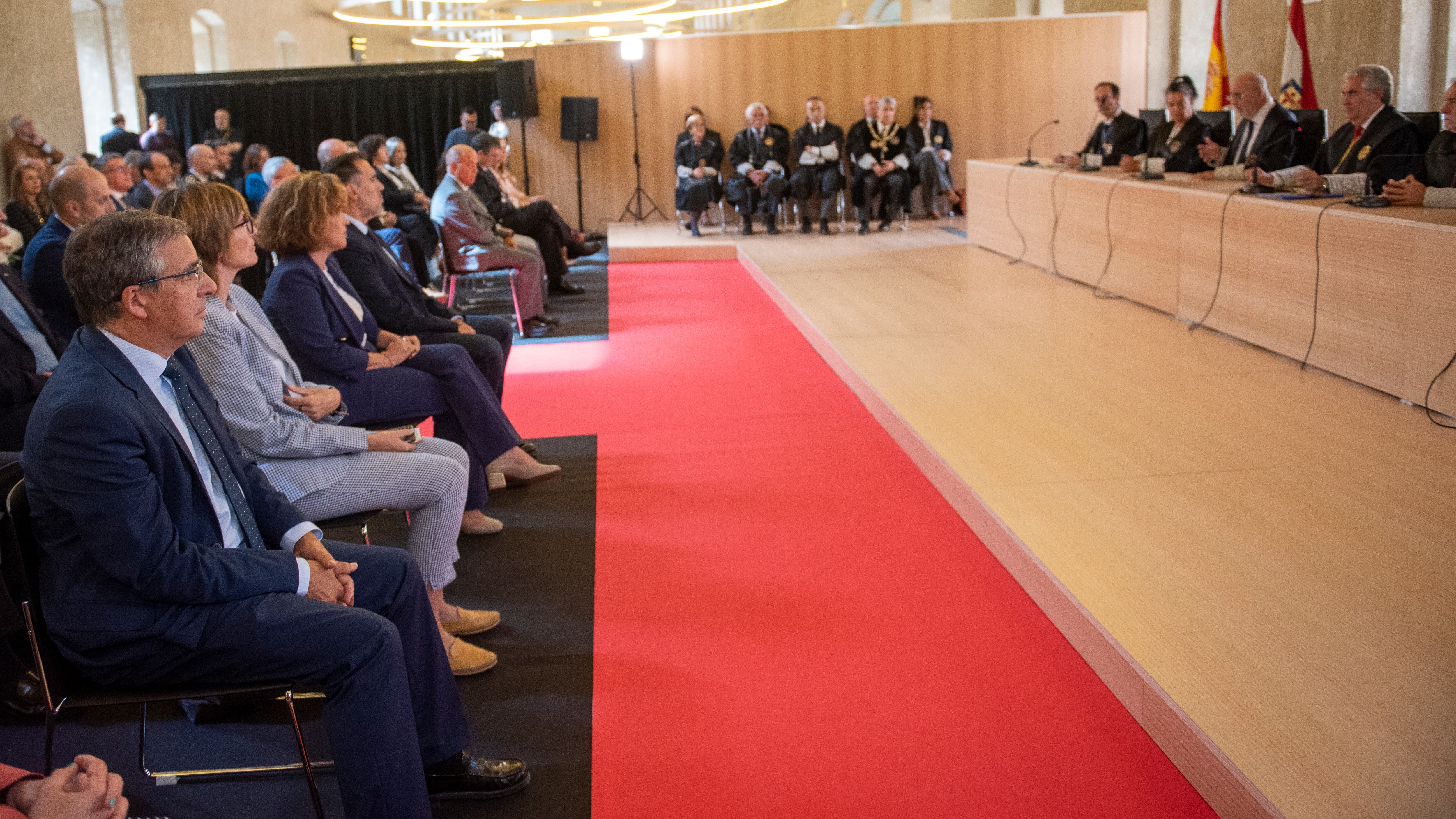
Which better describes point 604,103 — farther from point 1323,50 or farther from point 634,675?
point 634,675

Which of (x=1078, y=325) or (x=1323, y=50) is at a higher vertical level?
(x=1323, y=50)

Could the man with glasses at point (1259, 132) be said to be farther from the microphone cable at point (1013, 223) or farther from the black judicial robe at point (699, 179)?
the black judicial robe at point (699, 179)

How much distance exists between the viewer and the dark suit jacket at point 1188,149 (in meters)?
6.79

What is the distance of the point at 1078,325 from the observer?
5.24 m

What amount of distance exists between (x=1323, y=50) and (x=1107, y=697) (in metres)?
9.50

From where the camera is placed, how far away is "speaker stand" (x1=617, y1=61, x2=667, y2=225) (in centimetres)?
Answer: 1113

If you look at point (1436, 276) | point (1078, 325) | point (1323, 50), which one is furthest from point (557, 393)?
point (1323, 50)

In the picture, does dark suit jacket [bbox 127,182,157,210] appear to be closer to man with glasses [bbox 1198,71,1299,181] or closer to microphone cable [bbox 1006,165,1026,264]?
microphone cable [bbox 1006,165,1026,264]

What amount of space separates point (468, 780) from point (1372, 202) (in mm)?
3918

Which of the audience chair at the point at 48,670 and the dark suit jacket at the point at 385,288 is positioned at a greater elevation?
the dark suit jacket at the point at 385,288

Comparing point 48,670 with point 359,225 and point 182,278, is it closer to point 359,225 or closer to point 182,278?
point 182,278

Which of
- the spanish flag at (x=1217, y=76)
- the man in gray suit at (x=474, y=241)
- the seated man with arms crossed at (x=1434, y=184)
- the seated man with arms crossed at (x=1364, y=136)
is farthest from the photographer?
the spanish flag at (x=1217, y=76)

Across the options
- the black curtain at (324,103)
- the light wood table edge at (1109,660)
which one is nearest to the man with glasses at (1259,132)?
the light wood table edge at (1109,660)

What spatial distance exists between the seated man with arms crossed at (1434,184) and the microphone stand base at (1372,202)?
0.02 metres
